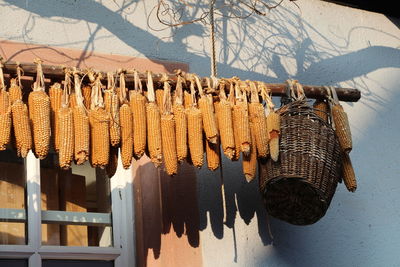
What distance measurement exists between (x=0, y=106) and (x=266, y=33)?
7.68ft

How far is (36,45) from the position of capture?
228 inches

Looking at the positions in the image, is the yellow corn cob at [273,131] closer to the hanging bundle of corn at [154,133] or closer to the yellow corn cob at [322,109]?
the yellow corn cob at [322,109]

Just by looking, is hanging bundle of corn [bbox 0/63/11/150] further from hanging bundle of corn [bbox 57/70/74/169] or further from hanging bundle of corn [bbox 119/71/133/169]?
hanging bundle of corn [bbox 119/71/133/169]

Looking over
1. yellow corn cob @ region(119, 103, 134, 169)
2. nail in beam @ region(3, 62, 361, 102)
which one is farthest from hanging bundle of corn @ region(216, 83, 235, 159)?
yellow corn cob @ region(119, 103, 134, 169)

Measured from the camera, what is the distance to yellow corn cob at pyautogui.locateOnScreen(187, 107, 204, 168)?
17.1 feet

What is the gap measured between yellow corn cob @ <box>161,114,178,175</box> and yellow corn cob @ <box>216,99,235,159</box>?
28 centimetres

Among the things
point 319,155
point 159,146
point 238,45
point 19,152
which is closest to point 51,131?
point 19,152

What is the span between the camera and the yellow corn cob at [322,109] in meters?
5.78

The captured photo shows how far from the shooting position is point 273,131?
550 cm

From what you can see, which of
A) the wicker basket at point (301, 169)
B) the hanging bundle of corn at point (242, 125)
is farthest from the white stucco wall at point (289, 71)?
the hanging bundle of corn at point (242, 125)

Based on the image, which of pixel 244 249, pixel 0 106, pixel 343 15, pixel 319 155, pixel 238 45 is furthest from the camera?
pixel 343 15

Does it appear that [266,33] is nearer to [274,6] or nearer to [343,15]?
[274,6]

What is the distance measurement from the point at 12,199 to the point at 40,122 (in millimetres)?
786

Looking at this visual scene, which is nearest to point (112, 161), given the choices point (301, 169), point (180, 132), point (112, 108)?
point (112, 108)
